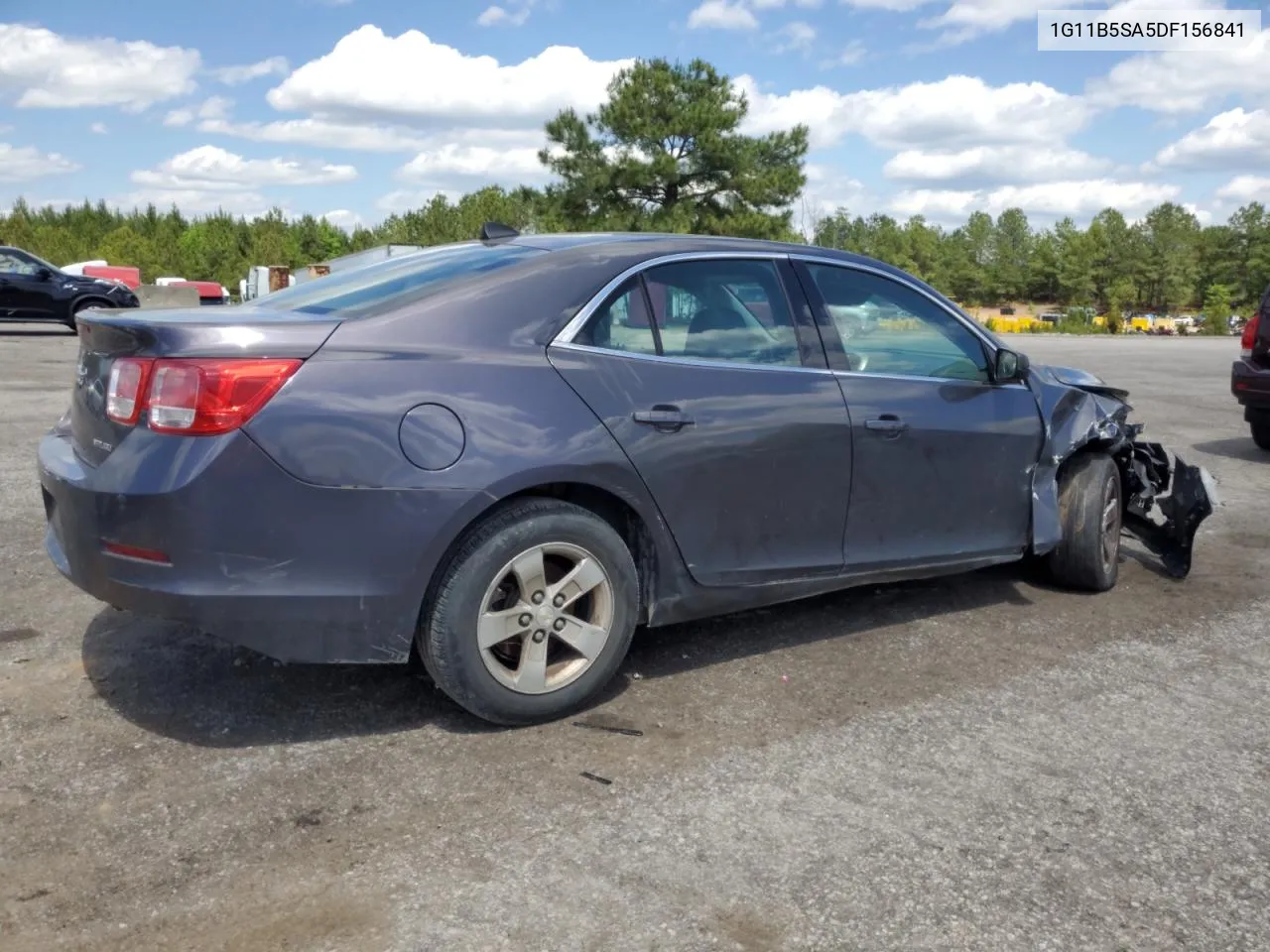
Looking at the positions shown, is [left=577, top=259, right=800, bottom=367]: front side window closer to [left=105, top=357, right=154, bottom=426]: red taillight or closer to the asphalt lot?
the asphalt lot

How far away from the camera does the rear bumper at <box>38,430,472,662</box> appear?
3.19 meters

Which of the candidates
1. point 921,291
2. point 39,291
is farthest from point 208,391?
point 39,291

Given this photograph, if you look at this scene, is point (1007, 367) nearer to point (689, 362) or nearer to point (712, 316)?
point (712, 316)

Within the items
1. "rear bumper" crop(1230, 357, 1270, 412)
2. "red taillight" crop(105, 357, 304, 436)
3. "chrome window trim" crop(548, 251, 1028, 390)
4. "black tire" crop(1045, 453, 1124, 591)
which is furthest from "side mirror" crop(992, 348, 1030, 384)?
"rear bumper" crop(1230, 357, 1270, 412)

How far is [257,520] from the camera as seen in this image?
10.5 ft

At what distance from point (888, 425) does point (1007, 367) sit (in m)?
0.85

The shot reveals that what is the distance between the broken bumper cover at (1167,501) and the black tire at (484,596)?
3.28 meters

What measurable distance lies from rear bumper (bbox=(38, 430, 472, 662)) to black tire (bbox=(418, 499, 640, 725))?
0.31ft

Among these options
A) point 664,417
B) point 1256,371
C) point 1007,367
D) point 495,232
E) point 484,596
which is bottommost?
point 484,596

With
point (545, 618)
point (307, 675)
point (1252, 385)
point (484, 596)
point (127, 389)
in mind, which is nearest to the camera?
point (127, 389)

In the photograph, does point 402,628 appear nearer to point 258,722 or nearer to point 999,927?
point 258,722

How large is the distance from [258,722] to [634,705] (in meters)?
1.19

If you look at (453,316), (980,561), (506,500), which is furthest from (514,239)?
(980,561)

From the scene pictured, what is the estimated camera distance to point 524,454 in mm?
3486
